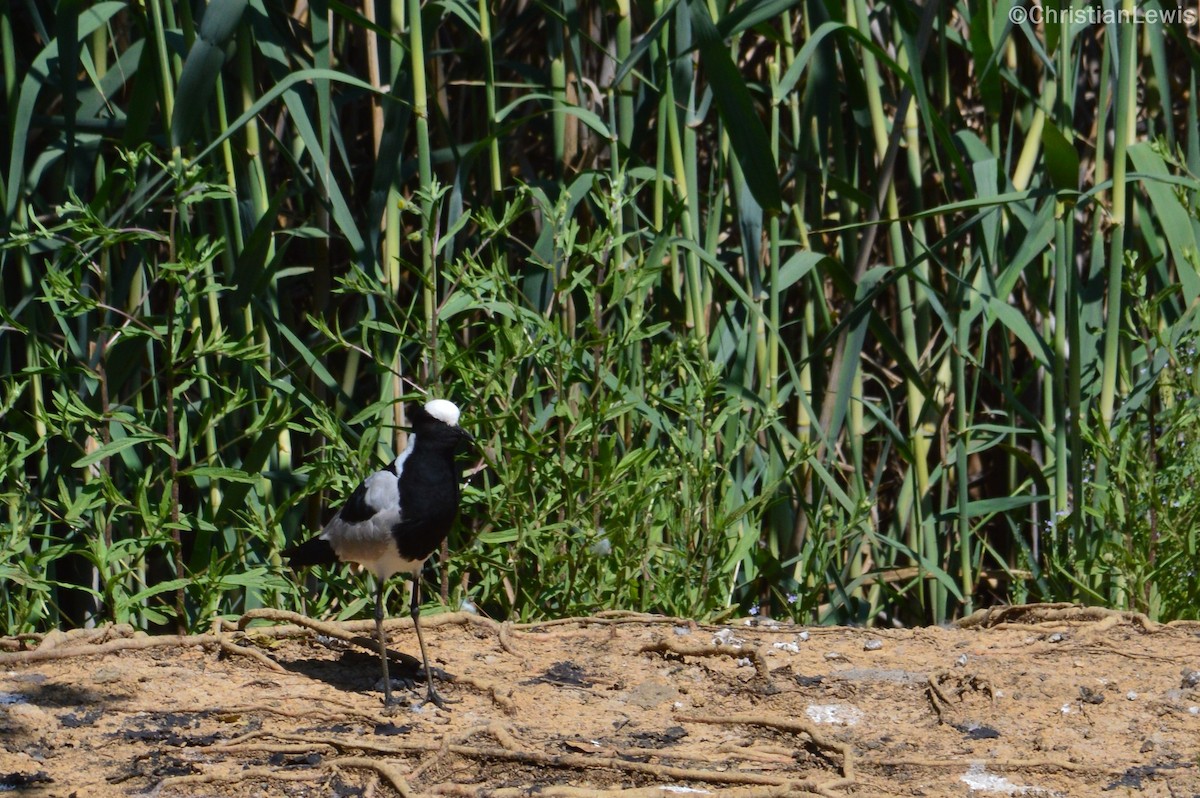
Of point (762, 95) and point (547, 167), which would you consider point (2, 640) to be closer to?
point (547, 167)

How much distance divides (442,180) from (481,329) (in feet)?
1.59

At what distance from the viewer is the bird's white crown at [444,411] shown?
9.81ft

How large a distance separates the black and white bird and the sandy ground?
0.22 meters

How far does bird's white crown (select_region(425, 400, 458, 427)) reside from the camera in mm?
2990

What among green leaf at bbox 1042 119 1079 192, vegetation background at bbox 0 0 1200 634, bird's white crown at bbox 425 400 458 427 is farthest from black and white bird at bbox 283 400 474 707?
green leaf at bbox 1042 119 1079 192

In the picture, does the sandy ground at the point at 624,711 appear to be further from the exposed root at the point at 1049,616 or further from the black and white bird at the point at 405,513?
the black and white bird at the point at 405,513

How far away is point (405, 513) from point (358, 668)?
0.45m

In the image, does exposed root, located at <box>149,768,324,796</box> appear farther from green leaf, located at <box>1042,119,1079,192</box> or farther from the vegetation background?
green leaf, located at <box>1042,119,1079,192</box>

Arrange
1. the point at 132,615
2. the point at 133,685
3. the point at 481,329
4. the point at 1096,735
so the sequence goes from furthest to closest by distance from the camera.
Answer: the point at 481,329 < the point at 132,615 < the point at 133,685 < the point at 1096,735

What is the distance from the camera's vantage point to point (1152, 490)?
10.5 feet

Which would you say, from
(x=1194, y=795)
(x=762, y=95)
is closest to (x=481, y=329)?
(x=762, y=95)

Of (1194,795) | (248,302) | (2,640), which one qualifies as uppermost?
(248,302)

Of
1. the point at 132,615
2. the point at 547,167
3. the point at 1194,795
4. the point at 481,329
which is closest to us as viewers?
the point at 1194,795

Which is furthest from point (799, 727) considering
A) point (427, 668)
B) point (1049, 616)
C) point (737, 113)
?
point (737, 113)
